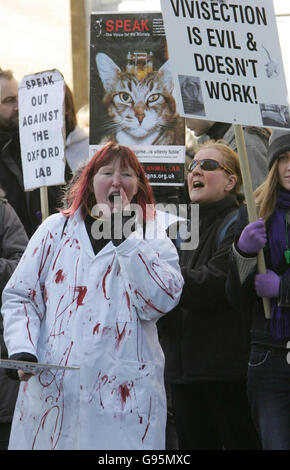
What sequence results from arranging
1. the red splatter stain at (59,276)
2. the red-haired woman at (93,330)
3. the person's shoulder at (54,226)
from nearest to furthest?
the red-haired woman at (93,330) < the red splatter stain at (59,276) < the person's shoulder at (54,226)

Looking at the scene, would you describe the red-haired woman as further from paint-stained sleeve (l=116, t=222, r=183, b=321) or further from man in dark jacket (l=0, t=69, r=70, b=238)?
man in dark jacket (l=0, t=69, r=70, b=238)

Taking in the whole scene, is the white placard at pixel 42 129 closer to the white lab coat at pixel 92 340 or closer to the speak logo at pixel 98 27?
the speak logo at pixel 98 27

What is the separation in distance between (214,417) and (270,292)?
3.13ft

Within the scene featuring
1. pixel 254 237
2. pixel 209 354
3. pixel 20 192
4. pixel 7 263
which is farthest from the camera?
pixel 20 192

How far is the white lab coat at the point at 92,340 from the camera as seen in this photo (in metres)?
4.73

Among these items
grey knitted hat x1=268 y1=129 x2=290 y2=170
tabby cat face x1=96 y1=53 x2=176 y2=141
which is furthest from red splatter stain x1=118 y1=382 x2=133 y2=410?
tabby cat face x1=96 y1=53 x2=176 y2=141

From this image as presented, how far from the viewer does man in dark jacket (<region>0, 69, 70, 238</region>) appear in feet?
22.9

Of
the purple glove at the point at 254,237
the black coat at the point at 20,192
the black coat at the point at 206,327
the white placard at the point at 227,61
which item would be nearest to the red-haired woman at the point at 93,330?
the purple glove at the point at 254,237

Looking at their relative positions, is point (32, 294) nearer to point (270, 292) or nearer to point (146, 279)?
point (146, 279)

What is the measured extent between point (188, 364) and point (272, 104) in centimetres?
136

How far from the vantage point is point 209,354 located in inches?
225

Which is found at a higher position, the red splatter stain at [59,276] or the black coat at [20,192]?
the black coat at [20,192]

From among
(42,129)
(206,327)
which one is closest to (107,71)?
(42,129)

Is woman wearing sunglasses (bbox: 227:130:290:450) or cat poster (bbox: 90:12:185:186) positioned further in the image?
cat poster (bbox: 90:12:185:186)
